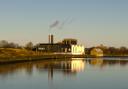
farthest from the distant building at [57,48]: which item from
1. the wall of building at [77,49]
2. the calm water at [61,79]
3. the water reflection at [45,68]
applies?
the calm water at [61,79]

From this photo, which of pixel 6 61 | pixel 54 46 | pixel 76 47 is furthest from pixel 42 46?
pixel 6 61

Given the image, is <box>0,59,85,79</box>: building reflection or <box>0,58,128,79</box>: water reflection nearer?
<box>0,59,85,79</box>: building reflection

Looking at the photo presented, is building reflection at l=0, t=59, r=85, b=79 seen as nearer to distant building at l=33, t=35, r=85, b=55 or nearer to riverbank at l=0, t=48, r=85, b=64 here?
riverbank at l=0, t=48, r=85, b=64

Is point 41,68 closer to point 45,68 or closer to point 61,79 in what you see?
point 45,68

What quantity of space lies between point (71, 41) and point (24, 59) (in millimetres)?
105287

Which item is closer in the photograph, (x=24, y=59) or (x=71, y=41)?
(x=24, y=59)

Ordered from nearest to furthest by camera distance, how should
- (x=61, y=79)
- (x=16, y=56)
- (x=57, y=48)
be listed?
(x=61, y=79)
(x=16, y=56)
(x=57, y=48)

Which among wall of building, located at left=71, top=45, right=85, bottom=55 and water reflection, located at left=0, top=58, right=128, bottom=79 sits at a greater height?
wall of building, located at left=71, top=45, right=85, bottom=55

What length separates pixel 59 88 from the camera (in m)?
29.7

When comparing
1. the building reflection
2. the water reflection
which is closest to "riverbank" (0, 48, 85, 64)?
the water reflection

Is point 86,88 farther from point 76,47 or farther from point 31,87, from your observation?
point 76,47

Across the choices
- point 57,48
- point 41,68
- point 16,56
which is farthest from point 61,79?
point 57,48

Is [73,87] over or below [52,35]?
below

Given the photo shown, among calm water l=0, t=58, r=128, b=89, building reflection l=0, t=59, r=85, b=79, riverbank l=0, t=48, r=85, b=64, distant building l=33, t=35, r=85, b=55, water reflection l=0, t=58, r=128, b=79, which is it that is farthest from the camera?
distant building l=33, t=35, r=85, b=55
